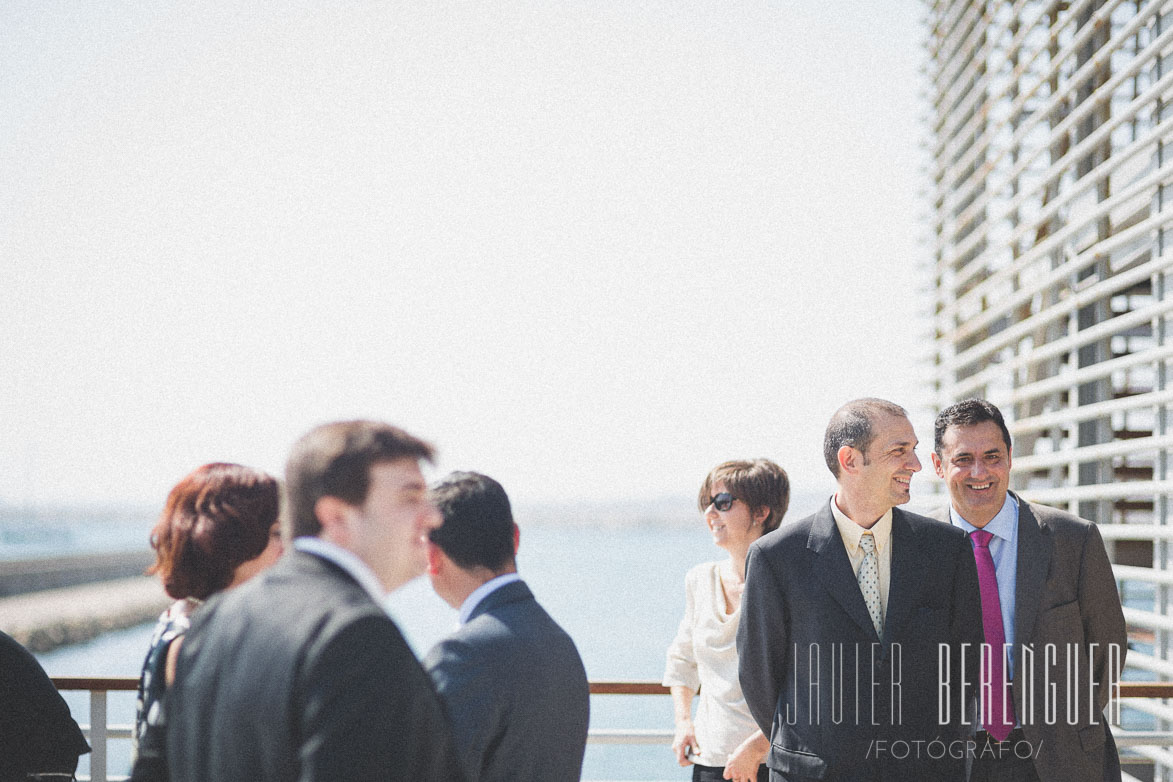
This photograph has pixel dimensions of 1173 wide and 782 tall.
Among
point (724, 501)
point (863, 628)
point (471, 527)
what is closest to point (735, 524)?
point (724, 501)

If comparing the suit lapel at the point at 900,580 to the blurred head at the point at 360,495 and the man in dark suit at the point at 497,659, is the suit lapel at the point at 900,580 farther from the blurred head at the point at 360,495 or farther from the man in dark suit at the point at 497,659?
the blurred head at the point at 360,495

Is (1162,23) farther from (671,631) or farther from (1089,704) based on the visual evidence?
(671,631)

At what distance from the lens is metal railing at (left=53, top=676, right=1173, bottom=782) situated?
11.1ft

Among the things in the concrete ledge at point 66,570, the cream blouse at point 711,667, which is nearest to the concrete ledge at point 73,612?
the concrete ledge at point 66,570

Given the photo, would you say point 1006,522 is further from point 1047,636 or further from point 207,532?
point 207,532

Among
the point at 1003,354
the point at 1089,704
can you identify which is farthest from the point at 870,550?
the point at 1003,354

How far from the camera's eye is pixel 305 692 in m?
1.24

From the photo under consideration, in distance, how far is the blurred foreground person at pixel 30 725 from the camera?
7.47 feet

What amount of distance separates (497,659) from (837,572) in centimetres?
123

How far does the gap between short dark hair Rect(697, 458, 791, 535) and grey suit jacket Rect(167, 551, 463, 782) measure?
1988 mm

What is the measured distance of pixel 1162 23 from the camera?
4.23 meters

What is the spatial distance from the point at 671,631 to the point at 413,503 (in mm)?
50717

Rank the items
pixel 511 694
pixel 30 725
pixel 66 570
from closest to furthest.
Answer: pixel 511 694 → pixel 30 725 → pixel 66 570

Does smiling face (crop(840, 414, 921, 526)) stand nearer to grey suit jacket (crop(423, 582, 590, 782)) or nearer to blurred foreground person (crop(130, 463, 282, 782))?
grey suit jacket (crop(423, 582, 590, 782))
